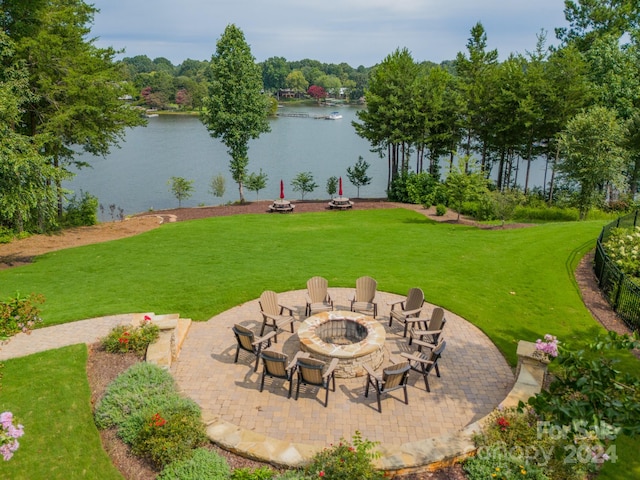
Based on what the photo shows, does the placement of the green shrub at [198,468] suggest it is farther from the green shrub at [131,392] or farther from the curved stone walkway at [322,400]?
the green shrub at [131,392]

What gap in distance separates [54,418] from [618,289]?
14437mm

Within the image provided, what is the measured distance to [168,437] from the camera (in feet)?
23.5

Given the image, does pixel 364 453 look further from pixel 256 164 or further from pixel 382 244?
pixel 256 164

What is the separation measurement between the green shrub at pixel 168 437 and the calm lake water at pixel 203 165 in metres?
31.0

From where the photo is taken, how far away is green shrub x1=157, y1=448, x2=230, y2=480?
6609mm

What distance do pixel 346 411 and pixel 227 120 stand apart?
90.6 ft

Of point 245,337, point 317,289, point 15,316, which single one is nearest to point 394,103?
point 317,289

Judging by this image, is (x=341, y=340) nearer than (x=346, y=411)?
No

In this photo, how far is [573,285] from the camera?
46.8ft

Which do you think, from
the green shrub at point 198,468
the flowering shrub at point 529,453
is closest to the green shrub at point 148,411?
the green shrub at point 198,468

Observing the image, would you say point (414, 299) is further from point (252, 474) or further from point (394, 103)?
point (394, 103)

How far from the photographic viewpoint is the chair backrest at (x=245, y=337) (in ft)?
31.1

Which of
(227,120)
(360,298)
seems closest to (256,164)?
(227,120)

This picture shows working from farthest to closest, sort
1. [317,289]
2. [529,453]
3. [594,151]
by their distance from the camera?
[594,151], [317,289], [529,453]
